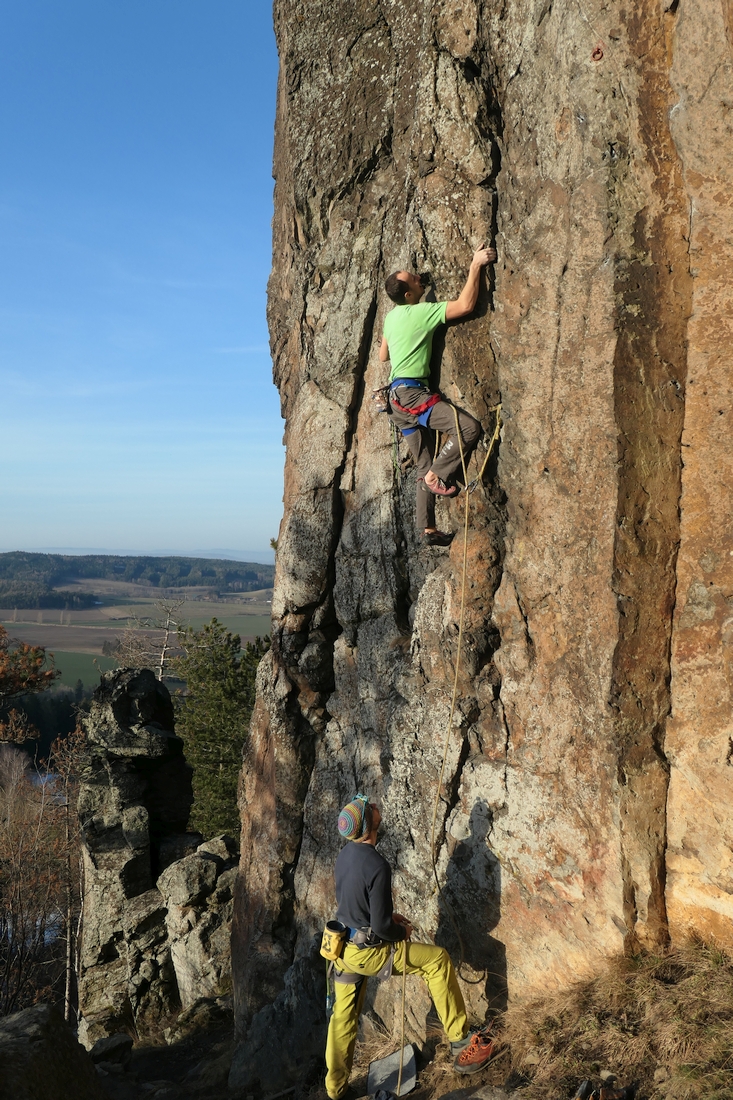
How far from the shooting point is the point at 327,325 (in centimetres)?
937

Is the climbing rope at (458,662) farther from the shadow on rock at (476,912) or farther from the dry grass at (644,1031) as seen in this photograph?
the dry grass at (644,1031)

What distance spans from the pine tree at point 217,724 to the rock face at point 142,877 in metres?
9.42

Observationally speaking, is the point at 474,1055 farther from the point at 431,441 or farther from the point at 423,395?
the point at 423,395

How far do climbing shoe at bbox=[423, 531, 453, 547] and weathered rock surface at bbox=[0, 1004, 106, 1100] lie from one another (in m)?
5.58

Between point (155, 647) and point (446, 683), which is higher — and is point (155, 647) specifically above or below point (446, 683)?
below

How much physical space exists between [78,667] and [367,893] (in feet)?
321

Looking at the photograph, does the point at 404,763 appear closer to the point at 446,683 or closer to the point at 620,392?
the point at 446,683

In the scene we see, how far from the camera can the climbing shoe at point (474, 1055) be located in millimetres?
6137

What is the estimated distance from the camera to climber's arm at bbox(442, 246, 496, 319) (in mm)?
7172

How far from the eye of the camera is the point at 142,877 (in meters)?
15.9

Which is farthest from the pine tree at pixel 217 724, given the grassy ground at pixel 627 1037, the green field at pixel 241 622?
the green field at pixel 241 622

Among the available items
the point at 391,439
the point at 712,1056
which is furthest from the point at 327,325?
the point at 712,1056

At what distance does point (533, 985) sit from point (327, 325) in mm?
7424

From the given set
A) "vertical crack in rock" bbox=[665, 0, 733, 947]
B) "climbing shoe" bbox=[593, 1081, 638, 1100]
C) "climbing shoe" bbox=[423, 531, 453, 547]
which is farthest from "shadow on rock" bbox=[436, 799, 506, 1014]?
"climbing shoe" bbox=[423, 531, 453, 547]
